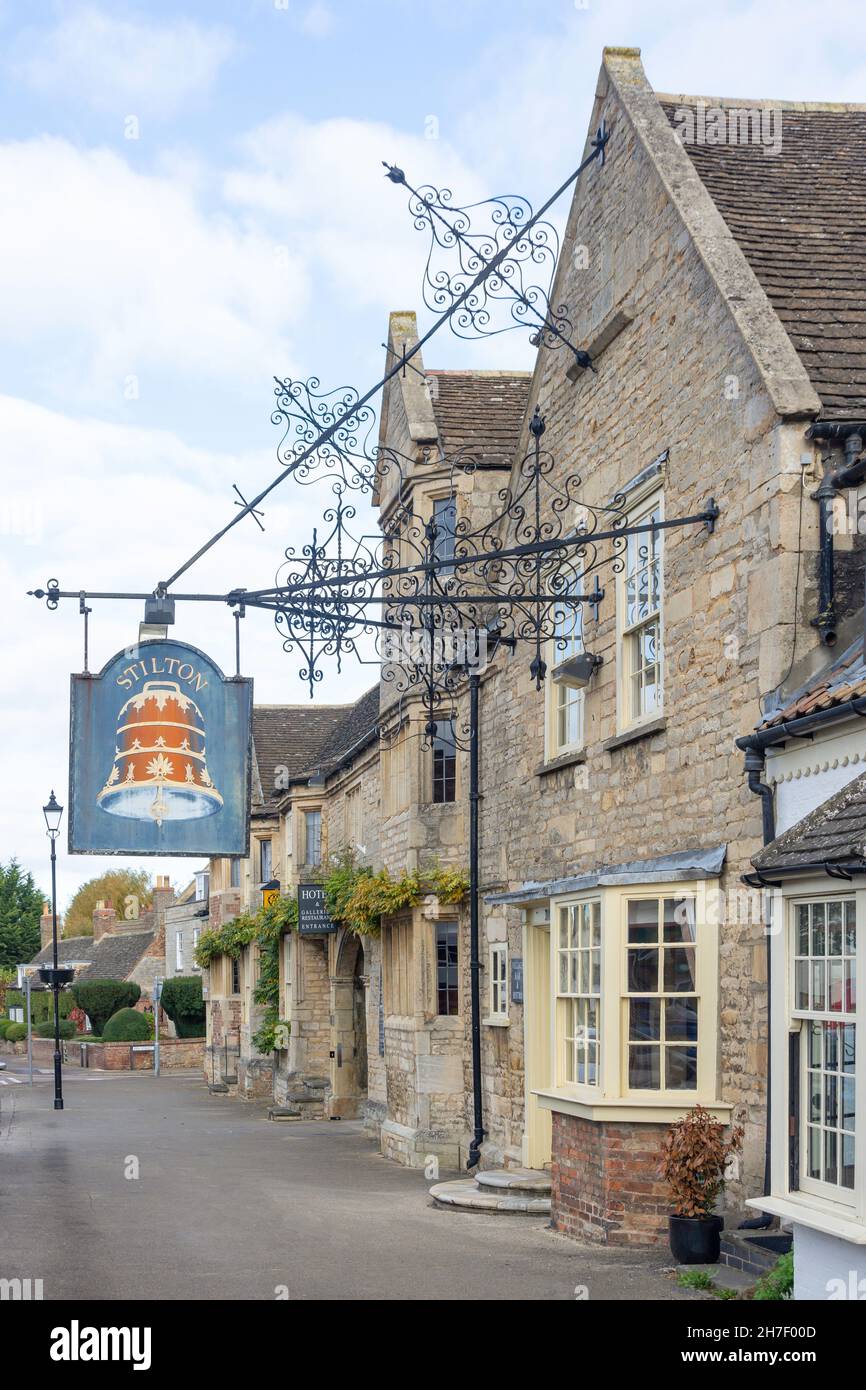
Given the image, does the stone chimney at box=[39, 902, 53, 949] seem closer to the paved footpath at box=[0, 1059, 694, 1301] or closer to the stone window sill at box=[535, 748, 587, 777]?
the paved footpath at box=[0, 1059, 694, 1301]

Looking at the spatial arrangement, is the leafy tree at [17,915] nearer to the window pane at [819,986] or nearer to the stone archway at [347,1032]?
the stone archway at [347,1032]

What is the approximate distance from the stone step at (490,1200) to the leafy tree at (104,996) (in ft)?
165

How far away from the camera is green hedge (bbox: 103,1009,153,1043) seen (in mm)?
58750

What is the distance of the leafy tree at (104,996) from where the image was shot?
65.1m

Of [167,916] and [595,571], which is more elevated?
[595,571]

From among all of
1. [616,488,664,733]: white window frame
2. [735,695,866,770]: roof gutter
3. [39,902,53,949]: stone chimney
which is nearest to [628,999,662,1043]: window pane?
[735,695,866,770]: roof gutter

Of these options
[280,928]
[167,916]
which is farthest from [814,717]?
[167,916]

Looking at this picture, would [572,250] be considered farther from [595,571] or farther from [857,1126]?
[857,1126]

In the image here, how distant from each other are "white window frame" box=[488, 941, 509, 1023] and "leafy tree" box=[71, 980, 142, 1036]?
159ft

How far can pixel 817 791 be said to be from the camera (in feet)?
33.1

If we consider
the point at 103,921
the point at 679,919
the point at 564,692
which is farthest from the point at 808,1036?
the point at 103,921

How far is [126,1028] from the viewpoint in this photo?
59.0m
